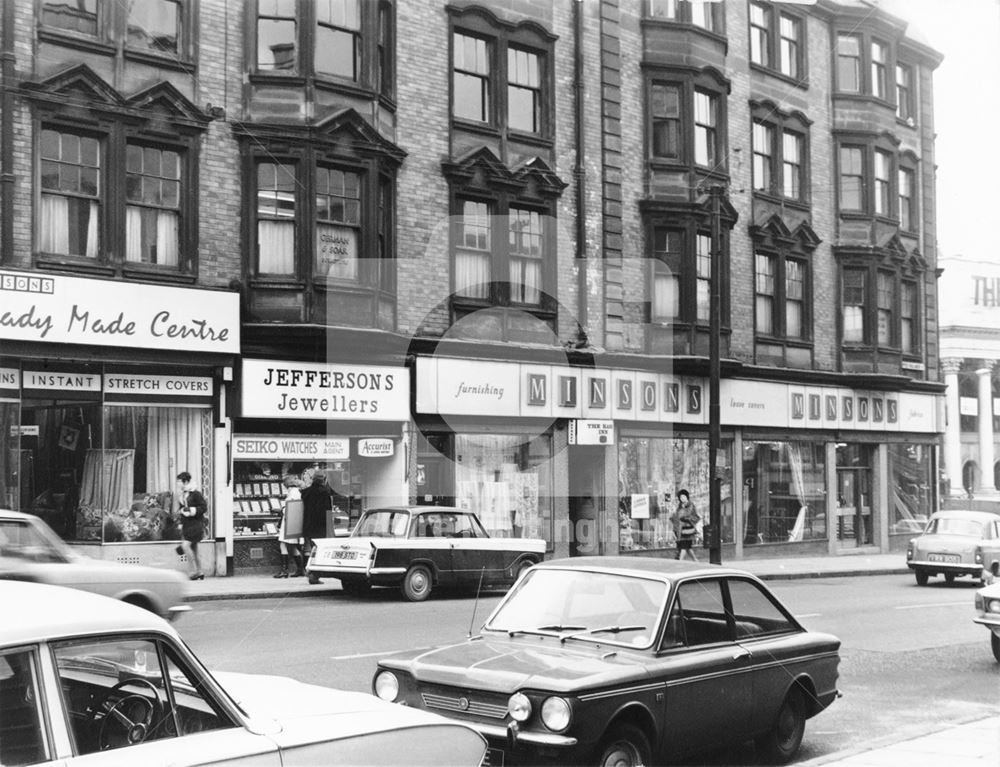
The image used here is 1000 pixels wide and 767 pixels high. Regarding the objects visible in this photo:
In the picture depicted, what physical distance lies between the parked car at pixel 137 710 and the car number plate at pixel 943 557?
21051 mm

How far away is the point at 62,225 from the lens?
19.2m

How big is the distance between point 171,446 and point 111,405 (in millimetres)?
1353

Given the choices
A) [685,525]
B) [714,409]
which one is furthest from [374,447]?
[714,409]

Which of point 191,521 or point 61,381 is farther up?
point 61,381

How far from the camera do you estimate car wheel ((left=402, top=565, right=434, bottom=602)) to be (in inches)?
699

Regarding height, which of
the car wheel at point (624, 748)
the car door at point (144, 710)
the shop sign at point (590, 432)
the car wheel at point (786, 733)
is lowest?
the car wheel at point (786, 733)

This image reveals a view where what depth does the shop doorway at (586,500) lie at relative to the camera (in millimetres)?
26625

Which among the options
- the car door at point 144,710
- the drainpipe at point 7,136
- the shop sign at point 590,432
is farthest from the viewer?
the shop sign at point 590,432

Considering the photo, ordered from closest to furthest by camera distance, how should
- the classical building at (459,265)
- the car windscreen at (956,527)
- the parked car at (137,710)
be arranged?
the parked car at (137,710), the classical building at (459,265), the car windscreen at (956,527)

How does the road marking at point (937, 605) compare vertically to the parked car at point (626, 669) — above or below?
below

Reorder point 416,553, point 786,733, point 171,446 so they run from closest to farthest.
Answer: point 786,733, point 416,553, point 171,446

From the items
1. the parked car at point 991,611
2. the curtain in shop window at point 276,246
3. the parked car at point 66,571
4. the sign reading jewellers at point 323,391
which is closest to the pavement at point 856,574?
the parked car at point 991,611

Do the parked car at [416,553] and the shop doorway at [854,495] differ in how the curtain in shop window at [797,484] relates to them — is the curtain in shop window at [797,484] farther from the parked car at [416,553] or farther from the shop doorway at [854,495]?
the parked car at [416,553]

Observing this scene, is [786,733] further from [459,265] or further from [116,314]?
[459,265]
